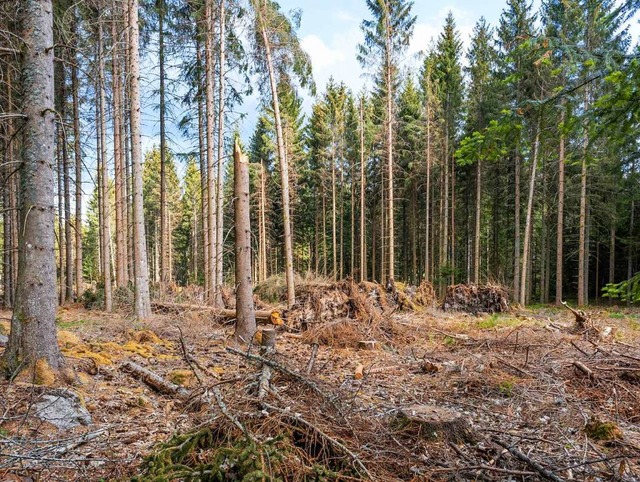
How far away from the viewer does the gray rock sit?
121 inches

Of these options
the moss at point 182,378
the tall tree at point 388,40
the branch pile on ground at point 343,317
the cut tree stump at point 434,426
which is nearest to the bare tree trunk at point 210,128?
the branch pile on ground at point 343,317

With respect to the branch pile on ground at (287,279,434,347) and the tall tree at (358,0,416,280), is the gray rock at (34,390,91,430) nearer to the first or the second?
the branch pile on ground at (287,279,434,347)

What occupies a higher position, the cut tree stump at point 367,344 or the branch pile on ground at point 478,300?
the cut tree stump at point 367,344

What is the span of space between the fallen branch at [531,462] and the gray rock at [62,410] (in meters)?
3.46

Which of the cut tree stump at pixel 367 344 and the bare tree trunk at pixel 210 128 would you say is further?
the bare tree trunk at pixel 210 128

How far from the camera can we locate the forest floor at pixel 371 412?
237 centimetres

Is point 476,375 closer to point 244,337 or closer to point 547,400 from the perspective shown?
point 547,400

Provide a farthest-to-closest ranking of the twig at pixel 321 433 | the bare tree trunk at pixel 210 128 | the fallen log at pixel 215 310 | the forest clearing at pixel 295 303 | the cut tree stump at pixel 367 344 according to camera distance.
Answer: the bare tree trunk at pixel 210 128 < the fallen log at pixel 215 310 < the cut tree stump at pixel 367 344 < the forest clearing at pixel 295 303 < the twig at pixel 321 433

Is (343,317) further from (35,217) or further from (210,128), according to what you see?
(210,128)

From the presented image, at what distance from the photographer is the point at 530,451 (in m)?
3.02

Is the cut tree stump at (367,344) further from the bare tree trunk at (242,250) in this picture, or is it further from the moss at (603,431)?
the moss at (603,431)

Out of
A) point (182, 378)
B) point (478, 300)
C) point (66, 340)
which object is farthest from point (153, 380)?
point (478, 300)

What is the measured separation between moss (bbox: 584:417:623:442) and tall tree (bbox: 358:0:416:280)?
1157cm

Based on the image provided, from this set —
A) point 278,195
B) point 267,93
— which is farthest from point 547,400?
point 278,195
